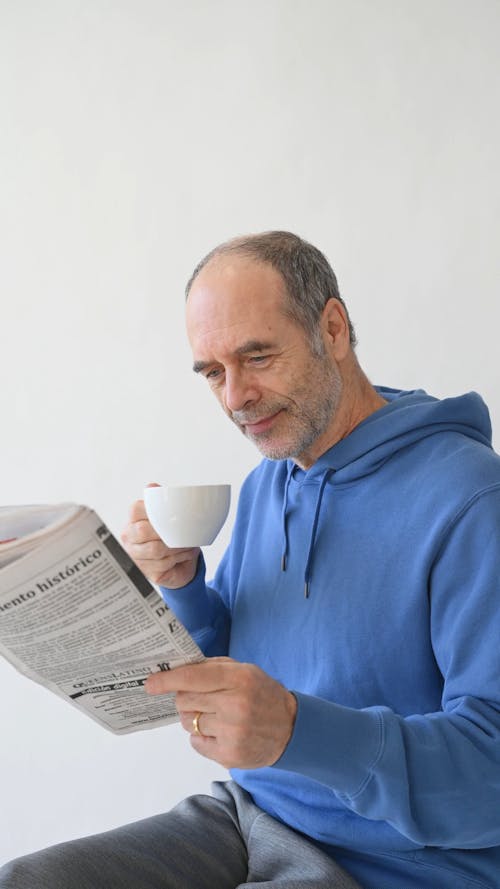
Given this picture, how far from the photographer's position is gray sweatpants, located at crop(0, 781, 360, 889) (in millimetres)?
1184

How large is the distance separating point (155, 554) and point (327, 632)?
0.92 ft

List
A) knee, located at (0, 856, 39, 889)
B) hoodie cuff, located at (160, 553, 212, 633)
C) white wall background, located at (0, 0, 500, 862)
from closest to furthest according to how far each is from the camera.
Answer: knee, located at (0, 856, 39, 889) < hoodie cuff, located at (160, 553, 212, 633) < white wall background, located at (0, 0, 500, 862)

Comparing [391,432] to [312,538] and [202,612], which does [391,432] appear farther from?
[202,612]

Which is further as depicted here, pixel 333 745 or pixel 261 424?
pixel 261 424

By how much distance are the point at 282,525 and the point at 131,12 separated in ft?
4.33

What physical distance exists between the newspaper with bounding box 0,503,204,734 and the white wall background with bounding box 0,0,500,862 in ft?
3.30

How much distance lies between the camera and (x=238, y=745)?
95 centimetres

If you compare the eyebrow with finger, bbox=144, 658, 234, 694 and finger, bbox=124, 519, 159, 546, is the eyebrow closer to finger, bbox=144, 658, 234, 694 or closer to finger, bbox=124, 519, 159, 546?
finger, bbox=124, 519, 159, 546

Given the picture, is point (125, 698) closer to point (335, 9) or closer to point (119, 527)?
point (119, 527)

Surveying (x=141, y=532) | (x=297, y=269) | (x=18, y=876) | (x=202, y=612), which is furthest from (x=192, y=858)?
(x=297, y=269)

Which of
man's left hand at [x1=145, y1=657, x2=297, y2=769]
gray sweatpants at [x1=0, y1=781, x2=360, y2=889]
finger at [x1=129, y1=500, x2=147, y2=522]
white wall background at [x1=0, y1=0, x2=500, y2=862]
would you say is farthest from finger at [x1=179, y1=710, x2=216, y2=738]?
white wall background at [x1=0, y1=0, x2=500, y2=862]

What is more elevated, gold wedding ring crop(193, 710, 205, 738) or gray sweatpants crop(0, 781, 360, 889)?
gold wedding ring crop(193, 710, 205, 738)

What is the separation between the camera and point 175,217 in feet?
6.81

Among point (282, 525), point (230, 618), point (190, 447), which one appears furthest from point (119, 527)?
point (282, 525)
